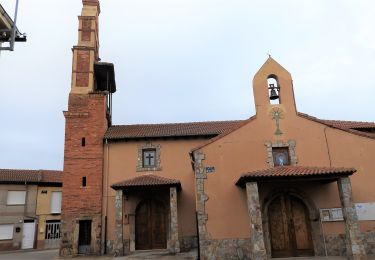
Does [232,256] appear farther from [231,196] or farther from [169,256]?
[169,256]

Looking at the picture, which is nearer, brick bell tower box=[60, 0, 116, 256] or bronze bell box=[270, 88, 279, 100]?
bronze bell box=[270, 88, 279, 100]

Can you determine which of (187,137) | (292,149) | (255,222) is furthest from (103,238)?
(292,149)

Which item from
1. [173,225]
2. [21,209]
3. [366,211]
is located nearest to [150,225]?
[173,225]

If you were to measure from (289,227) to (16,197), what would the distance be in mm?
23442

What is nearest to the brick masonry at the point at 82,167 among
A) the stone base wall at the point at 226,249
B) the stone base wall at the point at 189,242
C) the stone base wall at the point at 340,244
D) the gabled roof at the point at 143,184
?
the gabled roof at the point at 143,184

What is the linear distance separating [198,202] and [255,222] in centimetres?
261

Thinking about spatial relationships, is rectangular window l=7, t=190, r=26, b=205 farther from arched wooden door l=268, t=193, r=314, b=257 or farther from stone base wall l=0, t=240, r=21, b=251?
arched wooden door l=268, t=193, r=314, b=257

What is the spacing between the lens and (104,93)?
21062mm

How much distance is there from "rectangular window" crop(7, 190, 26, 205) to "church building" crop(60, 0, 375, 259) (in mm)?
12186

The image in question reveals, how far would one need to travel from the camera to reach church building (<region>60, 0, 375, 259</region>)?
13242mm

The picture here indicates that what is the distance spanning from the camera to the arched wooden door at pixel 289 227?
13477mm

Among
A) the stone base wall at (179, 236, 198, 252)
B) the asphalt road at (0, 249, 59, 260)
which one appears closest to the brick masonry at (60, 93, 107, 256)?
the asphalt road at (0, 249, 59, 260)

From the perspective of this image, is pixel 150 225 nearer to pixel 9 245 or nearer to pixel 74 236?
pixel 74 236

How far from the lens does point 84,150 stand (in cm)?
1975
